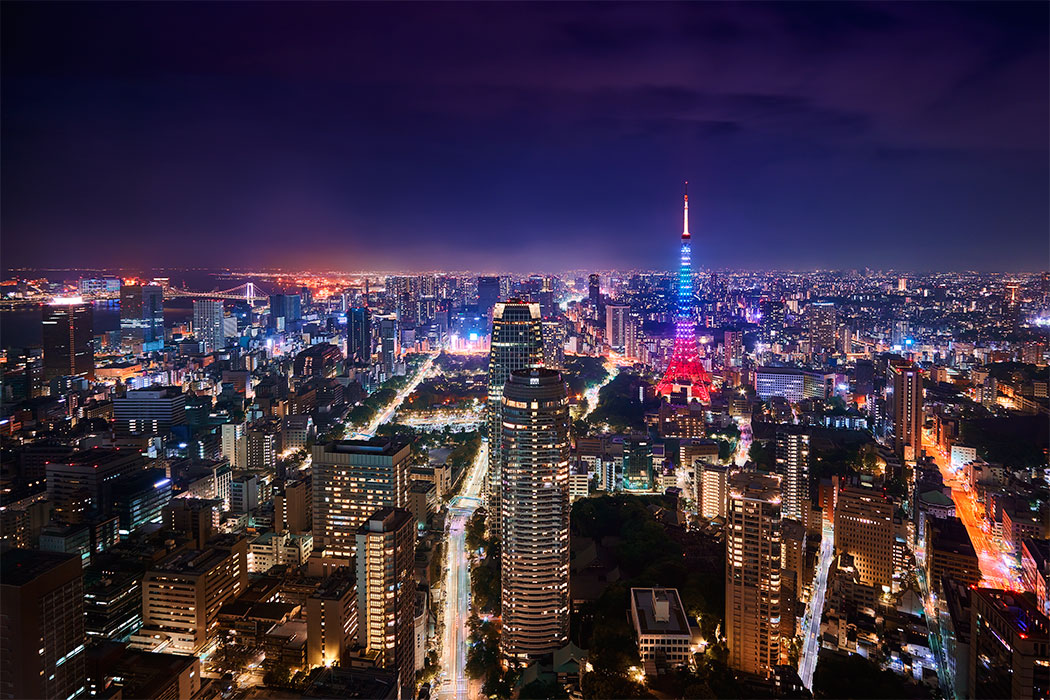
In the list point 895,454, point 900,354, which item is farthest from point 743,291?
point 895,454

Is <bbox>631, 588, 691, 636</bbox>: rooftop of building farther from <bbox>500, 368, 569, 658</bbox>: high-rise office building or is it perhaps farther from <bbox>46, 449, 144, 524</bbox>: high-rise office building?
<bbox>46, 449, 144, 524</bbox>: high-rise office building

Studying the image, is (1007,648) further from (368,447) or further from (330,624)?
(368,447)

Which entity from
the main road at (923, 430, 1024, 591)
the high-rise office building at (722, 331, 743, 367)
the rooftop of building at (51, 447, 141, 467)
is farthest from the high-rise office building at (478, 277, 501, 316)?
the main road at (923, 430, 1024, 591)

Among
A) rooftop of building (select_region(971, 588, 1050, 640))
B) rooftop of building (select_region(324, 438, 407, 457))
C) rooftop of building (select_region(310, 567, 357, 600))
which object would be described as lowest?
rooftop of building (select_region(310, 567, 357, 600))

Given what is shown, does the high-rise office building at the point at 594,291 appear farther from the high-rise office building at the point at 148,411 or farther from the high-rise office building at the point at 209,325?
the high-rise office building at the point at 148,411

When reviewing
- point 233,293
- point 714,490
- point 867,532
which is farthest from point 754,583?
point 233,293

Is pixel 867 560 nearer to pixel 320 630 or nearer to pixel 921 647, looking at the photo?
pixel 921 647
